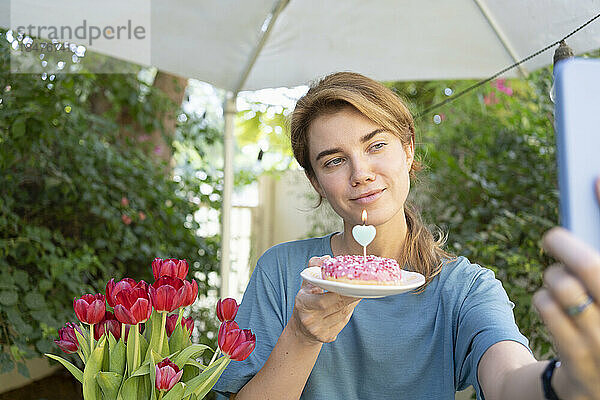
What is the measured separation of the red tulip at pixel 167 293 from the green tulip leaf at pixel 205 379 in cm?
13

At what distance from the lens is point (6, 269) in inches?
92.3

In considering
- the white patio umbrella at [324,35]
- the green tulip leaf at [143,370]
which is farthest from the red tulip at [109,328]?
the white patio umbrella at [324,35]

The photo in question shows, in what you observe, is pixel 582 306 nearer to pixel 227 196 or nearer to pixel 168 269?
pixel 168 269

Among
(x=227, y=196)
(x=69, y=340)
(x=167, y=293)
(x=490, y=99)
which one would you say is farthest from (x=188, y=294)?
(x=490, y=99)

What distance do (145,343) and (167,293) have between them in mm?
131

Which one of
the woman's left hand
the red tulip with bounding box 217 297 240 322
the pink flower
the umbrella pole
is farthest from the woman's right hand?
the pink flower

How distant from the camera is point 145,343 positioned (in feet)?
3.23

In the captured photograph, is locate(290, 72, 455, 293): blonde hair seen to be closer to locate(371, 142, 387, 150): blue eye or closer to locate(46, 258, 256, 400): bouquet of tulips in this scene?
locate(371, 142, 387, 150): blue eye

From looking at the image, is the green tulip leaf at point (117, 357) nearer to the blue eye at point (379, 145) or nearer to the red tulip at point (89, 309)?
the red tulip at point (89, 309)

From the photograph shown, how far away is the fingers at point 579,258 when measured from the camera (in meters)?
0.48

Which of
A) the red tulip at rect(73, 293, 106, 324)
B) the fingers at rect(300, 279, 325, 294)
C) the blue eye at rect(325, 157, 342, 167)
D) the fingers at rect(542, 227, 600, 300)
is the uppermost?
the blue eye at rect(325, 157, 342, 167)

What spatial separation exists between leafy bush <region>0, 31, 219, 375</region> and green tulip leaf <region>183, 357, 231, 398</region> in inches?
59.4

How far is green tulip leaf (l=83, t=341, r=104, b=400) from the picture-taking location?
36.6 inches

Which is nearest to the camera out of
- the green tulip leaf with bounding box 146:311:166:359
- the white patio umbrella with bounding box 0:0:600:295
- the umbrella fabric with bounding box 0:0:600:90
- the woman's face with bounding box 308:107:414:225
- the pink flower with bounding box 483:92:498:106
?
the green tulip leaf with bounding box 146:311:166:359
